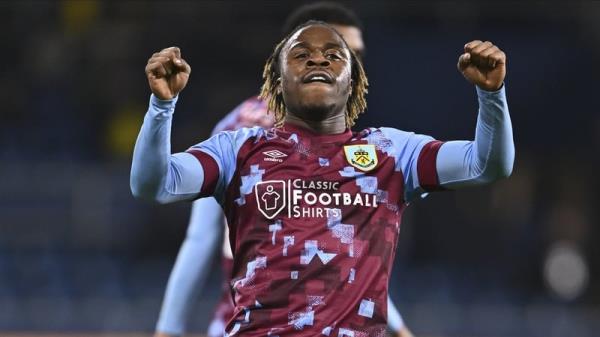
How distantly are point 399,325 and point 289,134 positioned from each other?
129 cm

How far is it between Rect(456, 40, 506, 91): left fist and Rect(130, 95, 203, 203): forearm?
754 mm

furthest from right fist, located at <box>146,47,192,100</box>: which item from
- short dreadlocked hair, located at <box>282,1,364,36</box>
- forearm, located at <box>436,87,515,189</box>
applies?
short dreadlocked hair, located at <box>282,1,364,36</box>

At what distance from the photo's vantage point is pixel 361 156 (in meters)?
3.21

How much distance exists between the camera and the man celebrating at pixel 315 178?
2930 millimetres

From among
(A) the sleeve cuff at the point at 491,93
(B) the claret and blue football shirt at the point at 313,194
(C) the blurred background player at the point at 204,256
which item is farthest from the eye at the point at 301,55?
(C) the blurred background player at the point at 204,256

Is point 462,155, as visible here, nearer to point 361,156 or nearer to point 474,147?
point 474,147

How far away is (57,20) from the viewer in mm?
12805

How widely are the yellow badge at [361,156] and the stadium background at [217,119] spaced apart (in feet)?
21.3

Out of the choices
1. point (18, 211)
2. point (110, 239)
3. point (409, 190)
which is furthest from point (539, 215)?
point (409, 190)

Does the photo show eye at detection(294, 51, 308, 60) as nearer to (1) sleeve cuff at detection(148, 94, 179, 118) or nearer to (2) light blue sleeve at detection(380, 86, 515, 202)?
(2) light blue sleeve at detection(380, 86, 515, 202)

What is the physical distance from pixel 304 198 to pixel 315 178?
Answer: 7 cm

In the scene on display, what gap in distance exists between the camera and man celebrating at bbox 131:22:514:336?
293 centimetres

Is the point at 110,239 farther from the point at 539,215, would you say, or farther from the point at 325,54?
the point at 325,54

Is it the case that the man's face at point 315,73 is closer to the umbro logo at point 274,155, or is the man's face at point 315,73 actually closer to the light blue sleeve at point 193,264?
the umbro logo at point 274,155
